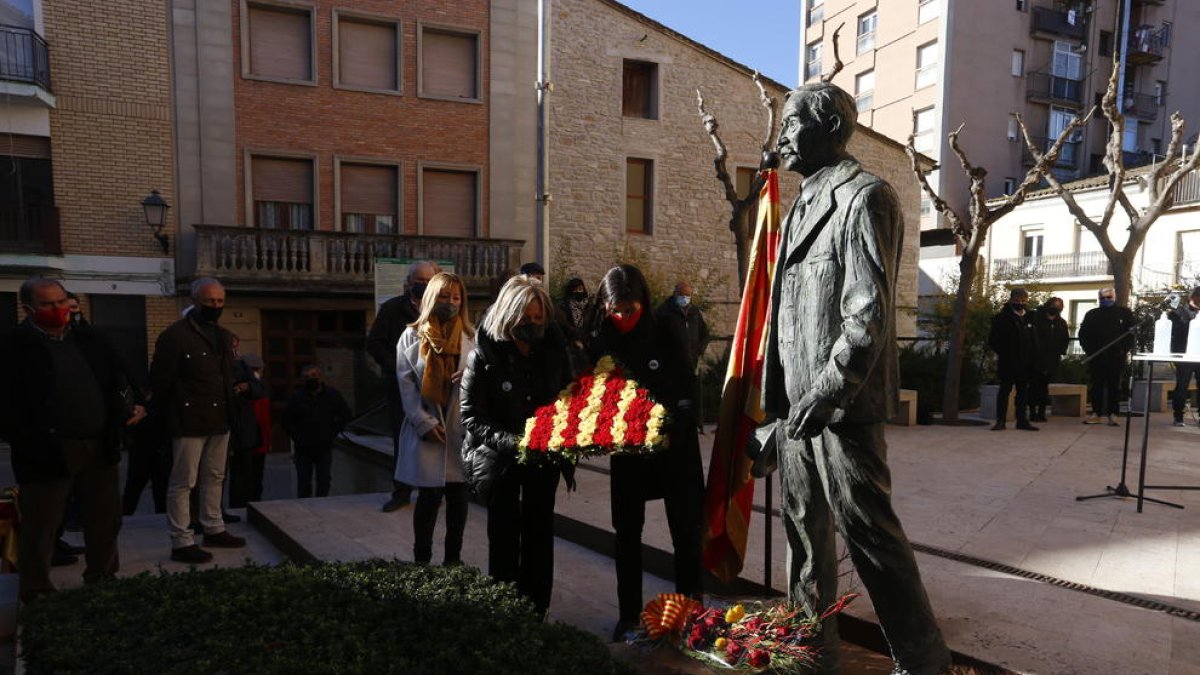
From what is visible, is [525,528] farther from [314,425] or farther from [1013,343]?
[1013,343]

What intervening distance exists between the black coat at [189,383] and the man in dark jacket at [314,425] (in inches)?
103

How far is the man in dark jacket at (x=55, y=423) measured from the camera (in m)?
4.13

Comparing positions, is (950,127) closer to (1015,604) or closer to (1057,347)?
(1057,347)

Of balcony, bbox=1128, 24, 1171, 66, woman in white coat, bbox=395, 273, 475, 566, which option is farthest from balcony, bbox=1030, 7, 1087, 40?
woman in white coat, bbox=395, 273, 475, 566

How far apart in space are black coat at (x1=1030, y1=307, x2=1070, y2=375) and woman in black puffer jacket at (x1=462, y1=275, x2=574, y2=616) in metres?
8.61

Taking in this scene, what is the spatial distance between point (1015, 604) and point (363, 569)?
9.92ft

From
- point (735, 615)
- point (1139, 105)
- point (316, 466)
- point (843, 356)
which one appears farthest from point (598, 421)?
point (1139, 105)

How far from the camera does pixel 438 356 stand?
4.47 meters

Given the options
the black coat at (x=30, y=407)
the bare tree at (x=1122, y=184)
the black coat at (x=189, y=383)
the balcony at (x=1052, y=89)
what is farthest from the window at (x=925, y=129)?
the black coat at (x=30, y=407)

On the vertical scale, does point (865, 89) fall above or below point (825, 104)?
above

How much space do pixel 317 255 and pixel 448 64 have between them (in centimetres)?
560

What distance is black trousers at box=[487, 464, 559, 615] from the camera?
11.9ft

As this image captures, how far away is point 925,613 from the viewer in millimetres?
2641

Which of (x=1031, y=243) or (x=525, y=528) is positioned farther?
(x=1031, y=243)
